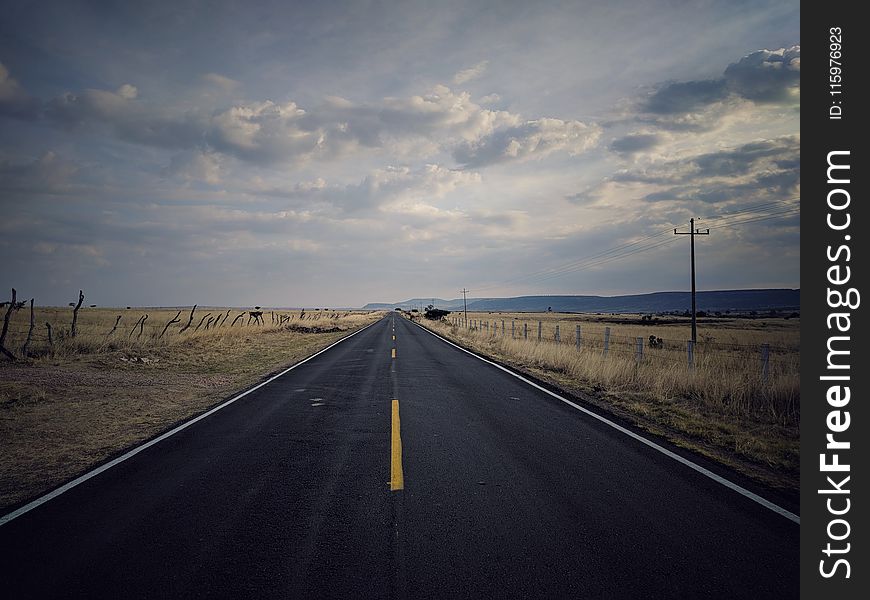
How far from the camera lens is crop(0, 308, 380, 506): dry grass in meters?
6.44

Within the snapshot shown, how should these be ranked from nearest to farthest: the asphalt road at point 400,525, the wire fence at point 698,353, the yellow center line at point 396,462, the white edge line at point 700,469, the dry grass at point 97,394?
the asphalt road at point 400,525 < the white edge line at point 700,469 < the yellow center line at point 396,462 < the dry grass at point 97,394 < the wire fence at point 698,353

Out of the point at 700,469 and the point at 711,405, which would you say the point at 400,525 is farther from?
the point at 711,405

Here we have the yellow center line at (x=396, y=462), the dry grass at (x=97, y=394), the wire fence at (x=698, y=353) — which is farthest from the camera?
the wire fence at (x=698, y=353)

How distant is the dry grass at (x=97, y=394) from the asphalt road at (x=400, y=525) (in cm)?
97

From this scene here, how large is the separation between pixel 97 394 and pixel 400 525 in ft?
34.2

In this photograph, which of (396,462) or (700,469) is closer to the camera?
(700,469)

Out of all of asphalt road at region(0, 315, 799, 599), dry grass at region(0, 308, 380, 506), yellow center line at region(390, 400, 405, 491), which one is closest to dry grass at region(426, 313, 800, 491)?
asphalt road at region(0, 315, 799, 599)

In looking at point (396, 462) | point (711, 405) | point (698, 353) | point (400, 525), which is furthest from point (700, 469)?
point (698, 353)

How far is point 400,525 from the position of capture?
421cm

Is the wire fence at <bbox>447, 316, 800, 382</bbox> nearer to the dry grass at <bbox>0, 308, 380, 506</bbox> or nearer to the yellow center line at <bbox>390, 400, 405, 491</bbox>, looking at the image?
the yellow center line at <bbox>390, 400, 405, 491</bbox>

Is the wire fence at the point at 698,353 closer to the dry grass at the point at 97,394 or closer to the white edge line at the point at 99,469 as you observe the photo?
the white edge line at the point at 99,469

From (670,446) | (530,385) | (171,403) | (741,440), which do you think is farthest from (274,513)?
(530,385)

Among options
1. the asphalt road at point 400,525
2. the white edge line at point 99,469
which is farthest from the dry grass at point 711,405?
the white edge line at point 99,469

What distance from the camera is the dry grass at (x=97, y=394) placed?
644cm
